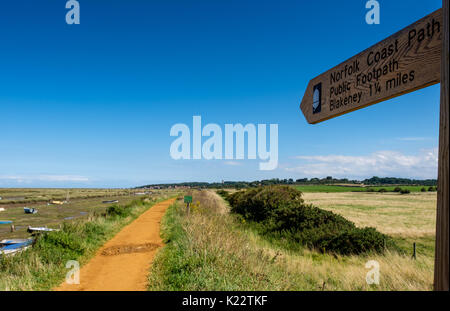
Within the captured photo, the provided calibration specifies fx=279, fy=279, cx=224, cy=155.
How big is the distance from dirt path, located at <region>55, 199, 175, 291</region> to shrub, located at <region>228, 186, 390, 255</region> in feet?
22.6

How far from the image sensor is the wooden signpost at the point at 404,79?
120 centimetres

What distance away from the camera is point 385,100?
1764 millimetres

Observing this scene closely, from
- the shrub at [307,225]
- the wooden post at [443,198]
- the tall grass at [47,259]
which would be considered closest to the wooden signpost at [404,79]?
the wooden post at [443,198]

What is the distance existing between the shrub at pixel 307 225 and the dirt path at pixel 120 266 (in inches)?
271

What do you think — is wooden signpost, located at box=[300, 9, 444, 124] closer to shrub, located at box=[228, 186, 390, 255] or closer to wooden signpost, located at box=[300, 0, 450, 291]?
wooden signpost, located at box=[300, 0, 450, 291]

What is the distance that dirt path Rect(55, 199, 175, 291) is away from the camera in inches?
267

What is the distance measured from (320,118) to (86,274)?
8104 millimetres

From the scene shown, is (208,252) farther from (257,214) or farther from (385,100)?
(257,214)
